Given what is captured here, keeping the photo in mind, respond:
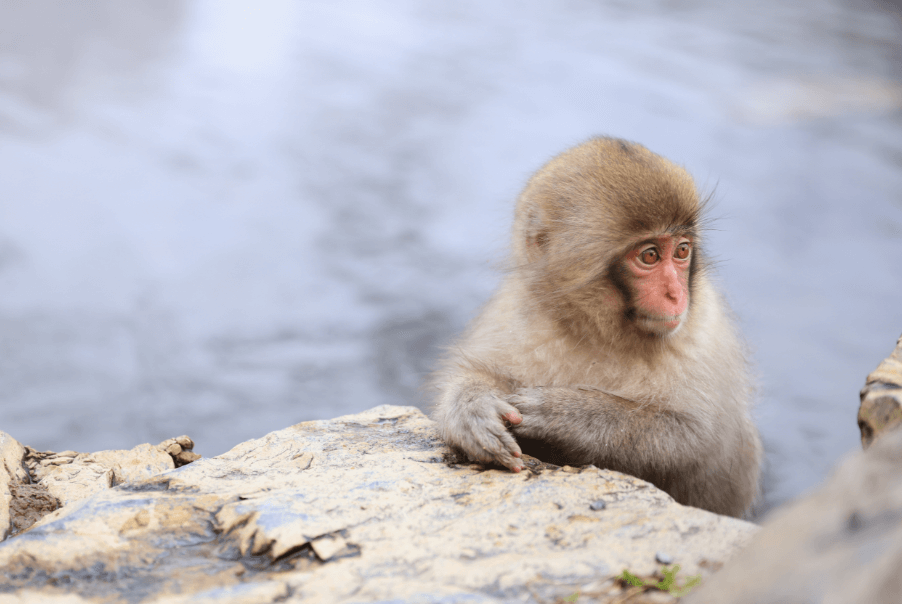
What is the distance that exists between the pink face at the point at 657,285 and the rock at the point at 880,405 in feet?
2.61

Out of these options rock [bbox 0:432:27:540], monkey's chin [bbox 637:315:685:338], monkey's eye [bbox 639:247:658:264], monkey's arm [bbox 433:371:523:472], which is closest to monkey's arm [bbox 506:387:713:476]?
monkey's arm [bbox 433:371:523:472]

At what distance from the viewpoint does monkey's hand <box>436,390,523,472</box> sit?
8.85 ft

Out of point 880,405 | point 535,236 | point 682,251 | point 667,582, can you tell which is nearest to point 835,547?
point 667,582

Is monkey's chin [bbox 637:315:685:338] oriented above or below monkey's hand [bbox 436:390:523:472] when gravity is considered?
above

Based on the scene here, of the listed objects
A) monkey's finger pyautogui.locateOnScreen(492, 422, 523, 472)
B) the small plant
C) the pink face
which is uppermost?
the pink face

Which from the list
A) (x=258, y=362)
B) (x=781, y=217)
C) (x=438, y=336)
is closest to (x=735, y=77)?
(x=781, y=217)

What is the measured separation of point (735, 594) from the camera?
1.28 metres

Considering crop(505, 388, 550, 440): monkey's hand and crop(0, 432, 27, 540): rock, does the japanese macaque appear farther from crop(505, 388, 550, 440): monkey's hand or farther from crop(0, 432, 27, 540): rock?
crop(0, 432, 27, 540): rock

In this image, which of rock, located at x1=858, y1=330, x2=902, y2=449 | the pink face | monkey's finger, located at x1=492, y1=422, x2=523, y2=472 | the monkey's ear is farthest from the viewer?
the monkey's ear

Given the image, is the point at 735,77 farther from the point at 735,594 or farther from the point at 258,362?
the point at 735,594

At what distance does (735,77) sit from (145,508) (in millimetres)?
11067

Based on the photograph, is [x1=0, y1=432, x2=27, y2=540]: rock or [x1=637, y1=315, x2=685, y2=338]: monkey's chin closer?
[x1=0, y1=432, x2=27, y2=540]: rock

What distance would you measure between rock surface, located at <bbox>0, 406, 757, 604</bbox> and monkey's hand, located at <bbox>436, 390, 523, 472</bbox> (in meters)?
0.07

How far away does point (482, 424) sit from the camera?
2729 mm
